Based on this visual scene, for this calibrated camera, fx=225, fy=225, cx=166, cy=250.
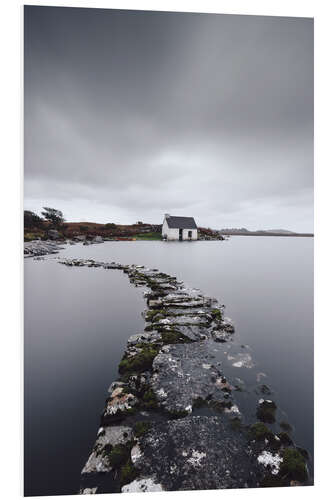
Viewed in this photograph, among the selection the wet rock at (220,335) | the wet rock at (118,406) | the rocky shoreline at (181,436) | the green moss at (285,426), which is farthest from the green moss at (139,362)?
the green moss at (285,426)

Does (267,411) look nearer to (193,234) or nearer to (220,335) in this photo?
(220,335)

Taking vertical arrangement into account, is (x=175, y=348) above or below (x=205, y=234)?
below

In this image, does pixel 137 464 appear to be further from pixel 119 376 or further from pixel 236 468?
pixel 119 376

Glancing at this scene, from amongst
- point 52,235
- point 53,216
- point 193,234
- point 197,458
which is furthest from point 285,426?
point 53,216

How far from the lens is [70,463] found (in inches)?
92.0

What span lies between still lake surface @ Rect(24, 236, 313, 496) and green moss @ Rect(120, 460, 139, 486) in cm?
47

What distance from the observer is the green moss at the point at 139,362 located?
363 cm

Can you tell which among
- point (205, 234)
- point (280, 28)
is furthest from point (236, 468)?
point (205, 234)

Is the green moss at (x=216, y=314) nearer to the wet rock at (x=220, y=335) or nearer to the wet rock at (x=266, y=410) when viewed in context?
the wet rock at (x=220, y=335)

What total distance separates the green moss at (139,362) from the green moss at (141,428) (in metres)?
1.00

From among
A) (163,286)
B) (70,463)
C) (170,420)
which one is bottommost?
(70,463)

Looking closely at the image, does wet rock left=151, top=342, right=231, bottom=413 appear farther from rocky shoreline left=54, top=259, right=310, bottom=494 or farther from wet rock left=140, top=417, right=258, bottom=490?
wet rock left=140, top=417, right=258, bottom=490

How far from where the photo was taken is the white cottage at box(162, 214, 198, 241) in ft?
128
